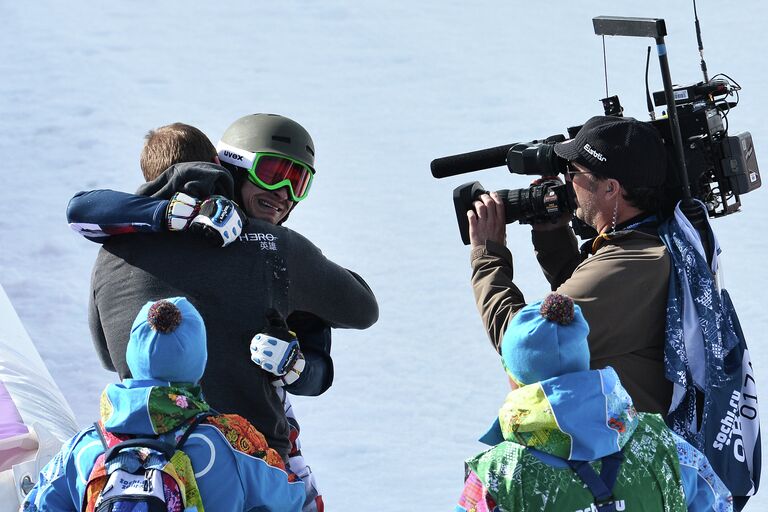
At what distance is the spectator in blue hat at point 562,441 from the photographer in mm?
2525

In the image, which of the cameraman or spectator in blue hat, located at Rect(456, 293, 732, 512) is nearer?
spectator in blue hat, located at Rect(456, 293, 732, 512)

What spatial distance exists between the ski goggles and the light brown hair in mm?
288

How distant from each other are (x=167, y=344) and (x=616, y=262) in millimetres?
1236

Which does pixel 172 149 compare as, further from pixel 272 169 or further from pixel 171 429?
pixel 171 429

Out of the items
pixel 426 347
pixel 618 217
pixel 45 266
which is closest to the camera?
pixel 618 217

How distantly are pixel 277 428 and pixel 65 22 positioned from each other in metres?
7.56

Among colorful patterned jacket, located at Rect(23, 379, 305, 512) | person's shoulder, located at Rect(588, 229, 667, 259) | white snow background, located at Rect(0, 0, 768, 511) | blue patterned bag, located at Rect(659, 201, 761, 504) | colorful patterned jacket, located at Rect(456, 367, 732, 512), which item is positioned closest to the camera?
colorful patterned jacket, located at Rect(456, 367, 732, 512)

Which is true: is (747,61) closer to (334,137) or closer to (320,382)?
(334,137)

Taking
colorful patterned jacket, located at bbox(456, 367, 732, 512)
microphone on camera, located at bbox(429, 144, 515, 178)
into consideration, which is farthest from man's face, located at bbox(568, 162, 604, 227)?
colorful patterned jacket, located at bbox(456, 367, 732, 512)

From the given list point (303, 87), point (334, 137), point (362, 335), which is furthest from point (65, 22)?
point (362, 335)

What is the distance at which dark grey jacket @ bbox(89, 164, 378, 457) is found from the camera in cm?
305

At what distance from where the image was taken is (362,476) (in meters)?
4.93

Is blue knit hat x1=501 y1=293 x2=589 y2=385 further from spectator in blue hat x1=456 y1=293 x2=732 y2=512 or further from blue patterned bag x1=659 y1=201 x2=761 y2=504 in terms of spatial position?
blue patterned bag x1=659 y1=201 x2=761 y2=504

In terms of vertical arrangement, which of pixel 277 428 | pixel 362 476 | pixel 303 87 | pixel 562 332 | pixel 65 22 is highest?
pixel 65 22
